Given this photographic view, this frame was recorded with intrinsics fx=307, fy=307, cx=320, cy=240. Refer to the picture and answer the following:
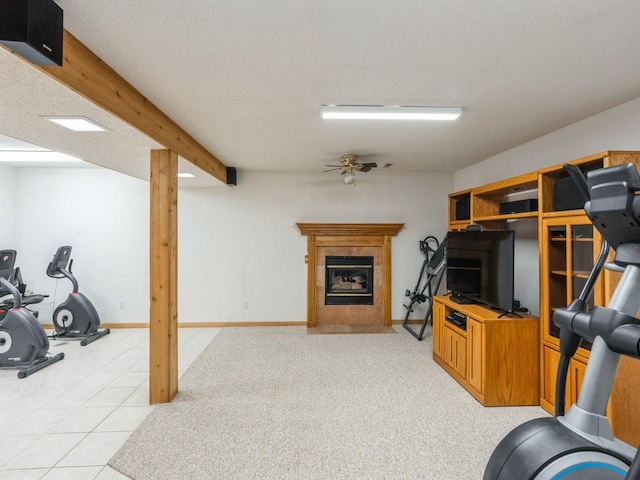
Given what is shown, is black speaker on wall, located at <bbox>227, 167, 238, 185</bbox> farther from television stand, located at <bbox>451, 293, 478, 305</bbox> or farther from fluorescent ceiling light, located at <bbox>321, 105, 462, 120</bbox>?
television stand, located at <bbox>451, 293, 478, 305</bbox>

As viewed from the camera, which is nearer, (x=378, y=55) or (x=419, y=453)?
(x=378, y=55)

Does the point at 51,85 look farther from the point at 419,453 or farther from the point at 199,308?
the point at 199,308

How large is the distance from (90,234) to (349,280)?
14.0ft

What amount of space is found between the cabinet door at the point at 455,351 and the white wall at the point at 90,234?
14.8 feet

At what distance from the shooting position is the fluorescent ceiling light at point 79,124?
207 centimetres

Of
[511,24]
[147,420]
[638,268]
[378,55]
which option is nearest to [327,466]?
[147,420]

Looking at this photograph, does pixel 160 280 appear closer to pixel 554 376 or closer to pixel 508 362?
pixel 508 362

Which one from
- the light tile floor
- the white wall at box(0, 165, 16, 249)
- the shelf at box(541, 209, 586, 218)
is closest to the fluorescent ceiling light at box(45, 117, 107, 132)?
the light tile floor

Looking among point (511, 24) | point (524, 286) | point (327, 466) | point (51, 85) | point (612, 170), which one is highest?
point (511, 24)

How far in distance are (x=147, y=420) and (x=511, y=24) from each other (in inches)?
141

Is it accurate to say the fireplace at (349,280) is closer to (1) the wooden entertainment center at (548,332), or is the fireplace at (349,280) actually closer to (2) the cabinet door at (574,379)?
(1) the wooden entertainment center at (548,332)

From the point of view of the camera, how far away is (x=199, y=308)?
16.7 feet

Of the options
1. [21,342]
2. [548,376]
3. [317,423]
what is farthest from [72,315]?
[548,376]

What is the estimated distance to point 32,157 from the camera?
13.5 ft
